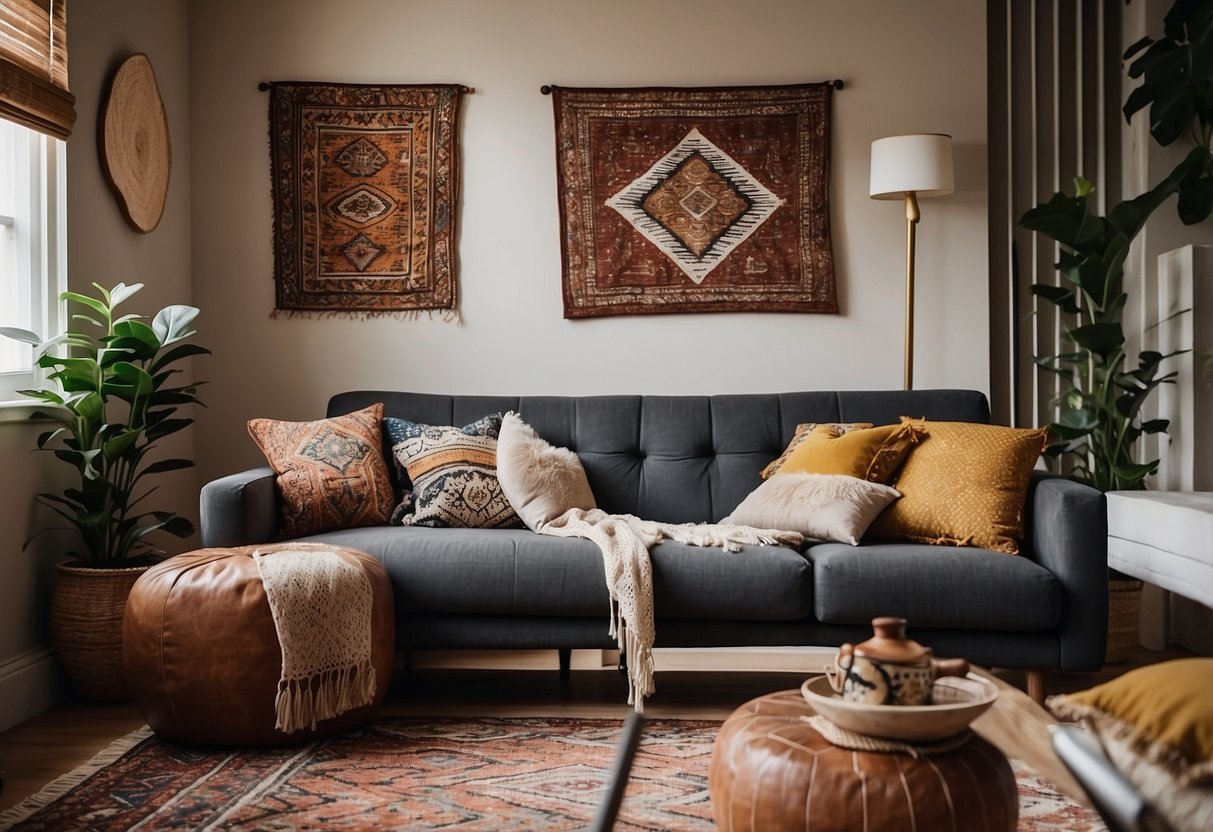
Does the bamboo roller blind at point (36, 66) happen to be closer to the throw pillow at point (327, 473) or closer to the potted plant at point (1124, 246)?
the throw pillow at point (327, 473)

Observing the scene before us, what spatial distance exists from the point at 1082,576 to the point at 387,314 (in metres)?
2.62

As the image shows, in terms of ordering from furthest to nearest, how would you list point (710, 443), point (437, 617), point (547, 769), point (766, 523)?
point (710, 443)
point (766, 523)
point (437, 617)
point (547, 769)

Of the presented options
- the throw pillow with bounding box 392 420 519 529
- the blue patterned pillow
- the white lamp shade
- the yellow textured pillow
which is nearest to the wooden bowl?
the yellow textured pillow

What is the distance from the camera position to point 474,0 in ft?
13.6

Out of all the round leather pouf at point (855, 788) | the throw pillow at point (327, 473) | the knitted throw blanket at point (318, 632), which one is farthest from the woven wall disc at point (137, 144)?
the round leather pouf at point (855, 788)

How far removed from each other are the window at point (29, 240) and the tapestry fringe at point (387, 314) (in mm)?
992

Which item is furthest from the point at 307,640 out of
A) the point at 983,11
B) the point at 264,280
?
the point at 983,11

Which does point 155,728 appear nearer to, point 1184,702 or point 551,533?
point 551,533

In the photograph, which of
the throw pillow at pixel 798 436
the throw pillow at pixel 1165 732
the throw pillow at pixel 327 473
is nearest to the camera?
the throw pillow at pixel 1165 732

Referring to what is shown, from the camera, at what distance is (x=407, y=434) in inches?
139

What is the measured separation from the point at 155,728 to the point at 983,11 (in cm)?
373

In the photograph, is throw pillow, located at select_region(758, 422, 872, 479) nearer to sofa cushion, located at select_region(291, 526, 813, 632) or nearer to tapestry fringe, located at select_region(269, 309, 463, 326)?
sofa cushion, located at select_region(291, 526, 813, 632)

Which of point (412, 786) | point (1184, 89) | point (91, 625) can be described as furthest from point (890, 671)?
point (1184, 89)

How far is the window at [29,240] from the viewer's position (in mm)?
3137
